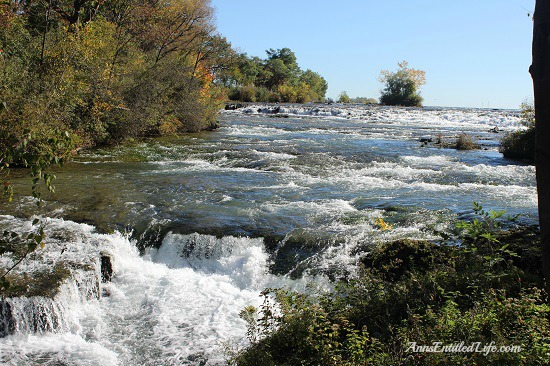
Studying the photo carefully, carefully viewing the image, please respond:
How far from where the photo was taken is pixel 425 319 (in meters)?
4.98

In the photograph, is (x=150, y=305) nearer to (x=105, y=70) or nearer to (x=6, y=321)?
(x=6, y=321)

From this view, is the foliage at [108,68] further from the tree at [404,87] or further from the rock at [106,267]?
the tree at [404,87]

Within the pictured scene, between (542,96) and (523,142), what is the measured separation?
716 inches

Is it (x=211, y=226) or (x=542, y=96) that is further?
(x=211, y=226)

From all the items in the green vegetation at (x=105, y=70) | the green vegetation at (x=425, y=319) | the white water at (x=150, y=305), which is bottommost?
the white water at (x=150, y=305)

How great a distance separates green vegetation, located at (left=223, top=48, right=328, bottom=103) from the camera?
64.1m

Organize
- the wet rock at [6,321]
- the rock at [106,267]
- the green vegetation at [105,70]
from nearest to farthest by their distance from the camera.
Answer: the wet rock at [6,321], the rock at [106,267], the green vegetation at [105,70]

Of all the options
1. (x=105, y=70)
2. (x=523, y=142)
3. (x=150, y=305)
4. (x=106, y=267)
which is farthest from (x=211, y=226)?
(x=523, y=142)

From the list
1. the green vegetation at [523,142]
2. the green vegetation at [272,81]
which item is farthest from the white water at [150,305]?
the green vegetation at [272,81]

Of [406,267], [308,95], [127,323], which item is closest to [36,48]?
[127,323]

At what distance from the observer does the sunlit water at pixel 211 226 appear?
256 inches

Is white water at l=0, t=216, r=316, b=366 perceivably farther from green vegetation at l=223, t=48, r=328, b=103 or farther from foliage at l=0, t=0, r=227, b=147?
green vegetation at l=223, t=48, r=328, b=103

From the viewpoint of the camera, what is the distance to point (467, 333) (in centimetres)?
438

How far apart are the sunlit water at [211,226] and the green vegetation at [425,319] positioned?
133 centimetres
